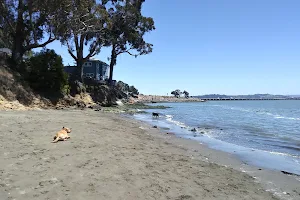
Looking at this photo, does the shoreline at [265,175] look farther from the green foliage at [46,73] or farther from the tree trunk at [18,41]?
the tree trunk at [18,41]

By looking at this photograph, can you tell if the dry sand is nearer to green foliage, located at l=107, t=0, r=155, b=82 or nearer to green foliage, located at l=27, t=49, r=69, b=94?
green foliage, located at l=27, t=49, r=69, b=94

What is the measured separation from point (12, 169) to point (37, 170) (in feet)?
1.91

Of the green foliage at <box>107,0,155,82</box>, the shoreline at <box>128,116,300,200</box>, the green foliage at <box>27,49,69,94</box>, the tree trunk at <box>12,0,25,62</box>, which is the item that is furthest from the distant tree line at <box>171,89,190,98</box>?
the shoreline at <box>128,116,300,200</box>

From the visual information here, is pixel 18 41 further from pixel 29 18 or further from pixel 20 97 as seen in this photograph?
pixel 20 97

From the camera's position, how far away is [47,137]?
444 inches

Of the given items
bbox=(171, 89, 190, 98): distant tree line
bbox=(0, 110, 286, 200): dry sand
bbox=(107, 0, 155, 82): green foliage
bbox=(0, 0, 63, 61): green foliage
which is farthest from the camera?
bbox=(171, 89, 190, 98): distant tree line

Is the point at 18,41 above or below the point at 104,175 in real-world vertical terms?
above

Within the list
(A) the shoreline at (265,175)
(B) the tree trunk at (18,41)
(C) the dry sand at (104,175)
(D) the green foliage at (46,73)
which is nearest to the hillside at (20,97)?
(D) the green foliage at (46,73)

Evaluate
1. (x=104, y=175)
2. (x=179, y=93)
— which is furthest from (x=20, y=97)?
(x=179, y=93)

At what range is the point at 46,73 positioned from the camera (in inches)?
1268

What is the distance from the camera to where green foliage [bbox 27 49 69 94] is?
31.8m

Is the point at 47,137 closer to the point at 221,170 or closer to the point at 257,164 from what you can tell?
the point at 221,170

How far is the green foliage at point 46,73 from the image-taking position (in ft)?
104

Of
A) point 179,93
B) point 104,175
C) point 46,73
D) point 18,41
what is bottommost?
point 104,175
